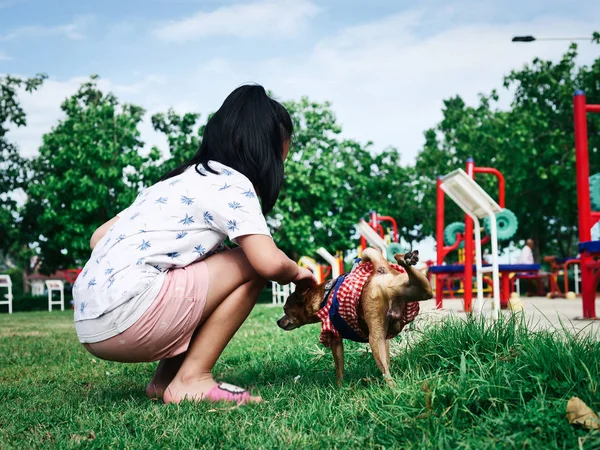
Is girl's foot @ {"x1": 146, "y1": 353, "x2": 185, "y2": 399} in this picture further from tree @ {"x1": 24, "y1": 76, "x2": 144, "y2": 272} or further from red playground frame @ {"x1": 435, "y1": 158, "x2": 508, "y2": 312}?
tree @ {"x1": 24, "y1": 76, "x2": 144, "y2": 272}

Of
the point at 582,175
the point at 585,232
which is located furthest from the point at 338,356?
the point at 582,175

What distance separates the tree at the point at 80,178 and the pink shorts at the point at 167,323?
64.0ft

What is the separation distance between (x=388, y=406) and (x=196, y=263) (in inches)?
41.2

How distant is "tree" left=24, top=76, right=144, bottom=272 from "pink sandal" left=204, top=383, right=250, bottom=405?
1962 cm

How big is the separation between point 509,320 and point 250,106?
149cm

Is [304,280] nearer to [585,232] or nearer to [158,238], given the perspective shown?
[158,238]

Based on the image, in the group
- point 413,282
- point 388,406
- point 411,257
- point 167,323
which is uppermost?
point 411,257

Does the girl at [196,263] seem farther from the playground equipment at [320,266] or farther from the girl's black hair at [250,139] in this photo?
the playground equipment at [320,266]

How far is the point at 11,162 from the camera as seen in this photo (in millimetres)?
23500

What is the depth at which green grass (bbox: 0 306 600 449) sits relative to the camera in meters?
1.77

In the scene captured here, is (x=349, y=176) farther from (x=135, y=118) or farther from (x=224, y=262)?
(x=224, y=262)

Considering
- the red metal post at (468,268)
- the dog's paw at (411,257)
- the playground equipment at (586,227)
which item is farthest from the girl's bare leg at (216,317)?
the red metal post at (468,268)

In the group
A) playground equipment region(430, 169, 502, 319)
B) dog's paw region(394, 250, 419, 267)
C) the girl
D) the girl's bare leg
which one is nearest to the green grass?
the girl's bare leg

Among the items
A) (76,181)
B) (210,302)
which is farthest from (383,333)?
(76,181)
